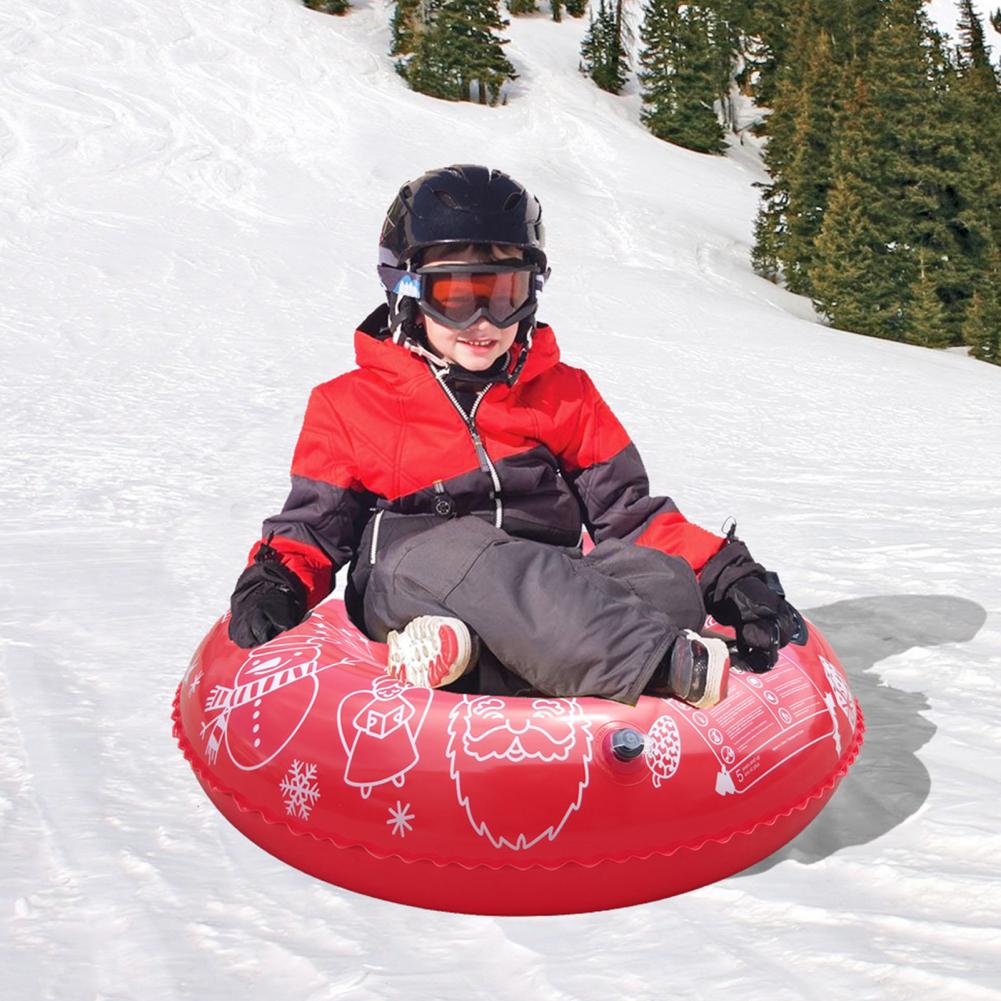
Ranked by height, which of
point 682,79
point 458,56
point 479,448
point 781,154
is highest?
point 682,79

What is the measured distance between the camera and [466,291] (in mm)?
2803

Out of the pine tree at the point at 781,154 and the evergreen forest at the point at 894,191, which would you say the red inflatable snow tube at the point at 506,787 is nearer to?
Result: the evergreen forest at the point at 894,191

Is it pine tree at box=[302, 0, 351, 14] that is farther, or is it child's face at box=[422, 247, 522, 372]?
pine tree at box=[302, 0, 351, 14]

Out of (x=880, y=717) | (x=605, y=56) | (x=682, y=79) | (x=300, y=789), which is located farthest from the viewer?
(x=605, y=56)

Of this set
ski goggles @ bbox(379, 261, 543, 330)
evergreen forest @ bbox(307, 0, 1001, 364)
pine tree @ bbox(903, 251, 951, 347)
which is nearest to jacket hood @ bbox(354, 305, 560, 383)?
ski goggles @ bbox(379, 261, 543, 330)

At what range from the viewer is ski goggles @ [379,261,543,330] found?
2.78 metres

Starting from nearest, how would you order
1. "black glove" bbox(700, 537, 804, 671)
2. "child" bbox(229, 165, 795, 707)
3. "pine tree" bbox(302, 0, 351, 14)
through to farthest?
"child" bbox(229, 165, 795, 707) → "black glove" bbox(700, 537, 804, 671) → "pine tree" bbox(302, 0, 351, 14)

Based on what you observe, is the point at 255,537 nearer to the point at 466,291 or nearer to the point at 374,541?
the point at 374,541

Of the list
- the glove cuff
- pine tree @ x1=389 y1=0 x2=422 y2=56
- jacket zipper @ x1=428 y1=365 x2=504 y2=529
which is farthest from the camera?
pine tree @ x1=389 y1=0 x2=422 y2=56

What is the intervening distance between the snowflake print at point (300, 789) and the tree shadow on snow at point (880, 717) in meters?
0.97

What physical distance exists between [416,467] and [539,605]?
57 cm

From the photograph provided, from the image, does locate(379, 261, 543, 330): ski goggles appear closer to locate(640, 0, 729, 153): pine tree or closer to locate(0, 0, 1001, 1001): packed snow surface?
locate(0, 0, 1001, 1001): packed snow surface

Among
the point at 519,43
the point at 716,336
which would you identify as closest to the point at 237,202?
the point at 716,336

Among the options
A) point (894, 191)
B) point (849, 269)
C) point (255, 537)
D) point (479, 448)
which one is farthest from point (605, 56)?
point (479, 448)
